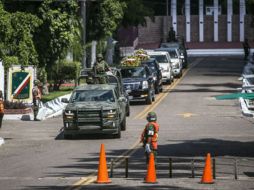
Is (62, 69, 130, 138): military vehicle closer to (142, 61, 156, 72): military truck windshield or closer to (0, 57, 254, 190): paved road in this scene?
(0, 57, 254, 190): paved road

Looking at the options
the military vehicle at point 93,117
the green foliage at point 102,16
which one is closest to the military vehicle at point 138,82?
the military vehicle at point 93,117

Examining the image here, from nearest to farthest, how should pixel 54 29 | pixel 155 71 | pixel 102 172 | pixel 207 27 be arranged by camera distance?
1. pixel 102 172
2. pixel 54 29
3. pixel 155 71
4. pixel 207 27

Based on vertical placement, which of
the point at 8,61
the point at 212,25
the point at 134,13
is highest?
the point at 134,13

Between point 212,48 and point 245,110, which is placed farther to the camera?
point 212,48

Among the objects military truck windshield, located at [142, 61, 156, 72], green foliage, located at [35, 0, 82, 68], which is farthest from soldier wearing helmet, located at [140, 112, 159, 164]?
military truck windshield, located at [142, 61, 156, 72]

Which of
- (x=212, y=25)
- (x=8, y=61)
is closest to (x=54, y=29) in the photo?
(x=8, y=61)

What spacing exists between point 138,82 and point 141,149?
56.2 ft

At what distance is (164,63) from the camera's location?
60469 millimetres

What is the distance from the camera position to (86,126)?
34562mm

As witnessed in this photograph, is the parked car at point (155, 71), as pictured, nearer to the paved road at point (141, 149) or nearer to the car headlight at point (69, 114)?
the paved road at point (141, 149)

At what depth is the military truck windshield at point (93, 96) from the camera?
117 feet

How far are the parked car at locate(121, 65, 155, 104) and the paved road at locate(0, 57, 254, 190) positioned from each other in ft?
2.06

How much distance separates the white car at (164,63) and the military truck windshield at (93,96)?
2412 cm

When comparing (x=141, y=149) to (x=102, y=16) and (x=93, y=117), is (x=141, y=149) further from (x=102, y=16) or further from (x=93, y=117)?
(x=102, y=16)
